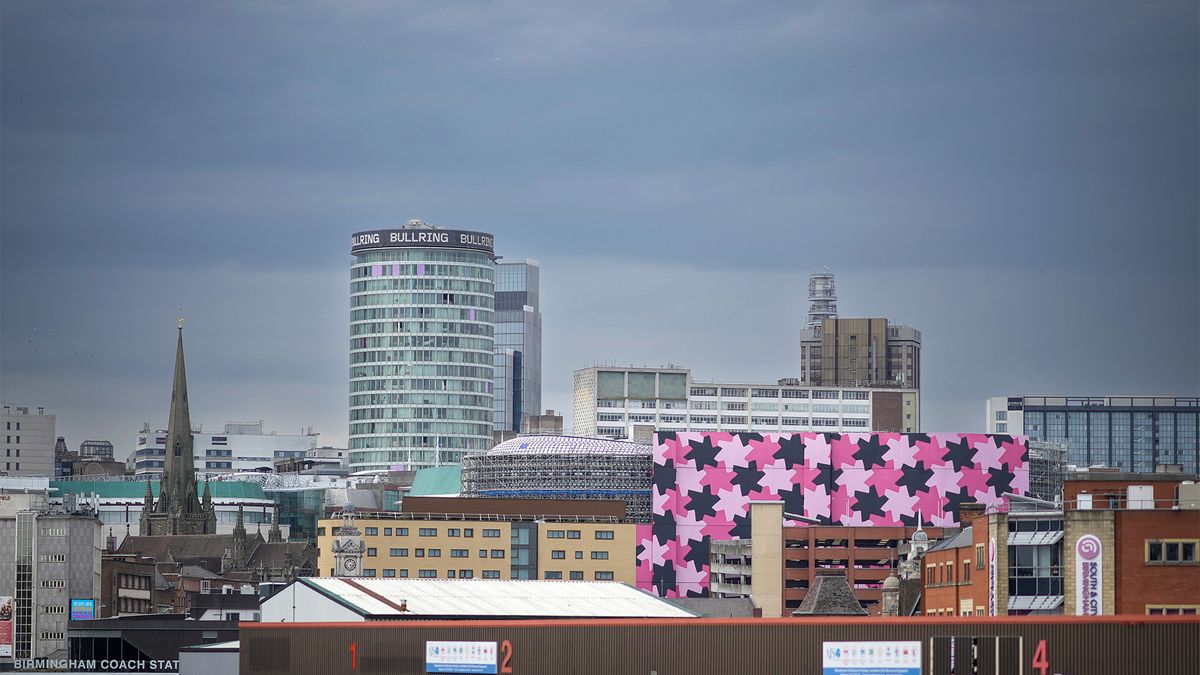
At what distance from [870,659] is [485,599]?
37981 mm

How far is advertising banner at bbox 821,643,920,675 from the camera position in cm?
9962

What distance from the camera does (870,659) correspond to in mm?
100125

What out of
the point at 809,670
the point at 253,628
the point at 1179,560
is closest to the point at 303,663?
the point at 253,628

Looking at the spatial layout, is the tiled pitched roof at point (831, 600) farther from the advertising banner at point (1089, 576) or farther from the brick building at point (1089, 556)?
the advertising banner at point (1089, 576)

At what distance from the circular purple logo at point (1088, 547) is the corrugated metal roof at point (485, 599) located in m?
22.2

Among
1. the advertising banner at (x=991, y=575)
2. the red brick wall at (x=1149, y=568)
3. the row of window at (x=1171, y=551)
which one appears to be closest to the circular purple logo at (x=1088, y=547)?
the red brick wall at (x=1149, y=568)

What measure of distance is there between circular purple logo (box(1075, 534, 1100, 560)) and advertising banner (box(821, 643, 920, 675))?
1212cm

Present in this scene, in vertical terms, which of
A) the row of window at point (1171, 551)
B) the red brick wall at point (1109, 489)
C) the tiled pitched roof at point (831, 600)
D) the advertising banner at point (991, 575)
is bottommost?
the tiled pitched roof at point (831, 600)

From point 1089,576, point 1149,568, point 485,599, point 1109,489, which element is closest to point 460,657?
point 485,599

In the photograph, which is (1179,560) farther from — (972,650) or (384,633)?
(384,633)

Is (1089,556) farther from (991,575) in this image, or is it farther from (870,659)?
(870,659)

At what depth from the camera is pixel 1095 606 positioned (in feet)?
349

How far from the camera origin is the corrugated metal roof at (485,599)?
4877 inches

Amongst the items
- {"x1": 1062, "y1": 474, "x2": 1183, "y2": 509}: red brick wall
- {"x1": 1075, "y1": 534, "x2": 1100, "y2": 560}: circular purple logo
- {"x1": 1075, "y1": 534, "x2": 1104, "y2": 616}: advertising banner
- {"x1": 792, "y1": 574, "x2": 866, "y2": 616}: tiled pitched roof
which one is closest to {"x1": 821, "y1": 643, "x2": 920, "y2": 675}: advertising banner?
{"x1": 1075, "y1": 534, "x2": 1104, "y2": 616}: advertising banner
